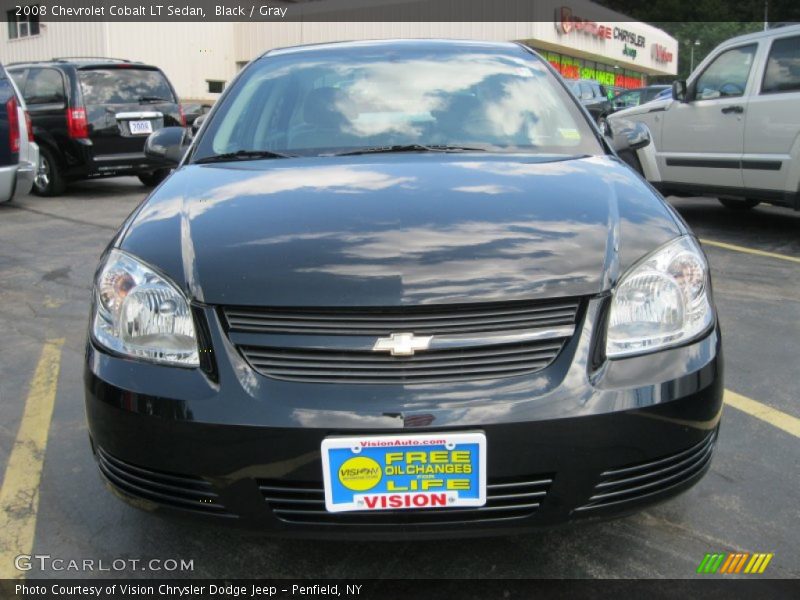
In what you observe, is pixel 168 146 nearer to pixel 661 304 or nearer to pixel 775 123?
pixel 661 304

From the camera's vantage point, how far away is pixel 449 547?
7.57 ft

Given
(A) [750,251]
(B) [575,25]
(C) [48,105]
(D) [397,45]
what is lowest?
(A) [750,251]

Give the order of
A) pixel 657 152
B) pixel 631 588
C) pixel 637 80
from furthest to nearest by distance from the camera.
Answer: pixel 637 80, pixel 657 152, pixel 631 588

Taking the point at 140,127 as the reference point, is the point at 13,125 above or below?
above

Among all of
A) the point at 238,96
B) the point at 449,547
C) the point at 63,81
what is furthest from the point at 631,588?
the point at 63,81

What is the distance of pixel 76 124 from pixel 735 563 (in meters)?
9.31

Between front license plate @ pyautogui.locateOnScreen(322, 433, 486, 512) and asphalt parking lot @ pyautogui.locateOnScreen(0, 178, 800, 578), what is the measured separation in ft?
0.89

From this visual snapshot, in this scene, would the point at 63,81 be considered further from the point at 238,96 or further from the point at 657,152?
the point at 238,96

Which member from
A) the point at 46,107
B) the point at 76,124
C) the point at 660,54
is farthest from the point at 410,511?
the point at 660,54

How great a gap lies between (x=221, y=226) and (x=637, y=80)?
49.9 metres

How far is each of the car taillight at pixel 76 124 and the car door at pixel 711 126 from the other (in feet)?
21.5

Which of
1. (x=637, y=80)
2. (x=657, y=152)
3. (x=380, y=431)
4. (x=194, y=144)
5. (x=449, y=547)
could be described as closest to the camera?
(x=380, y=431)

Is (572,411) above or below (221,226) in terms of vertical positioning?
below

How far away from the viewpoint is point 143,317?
204 cm
